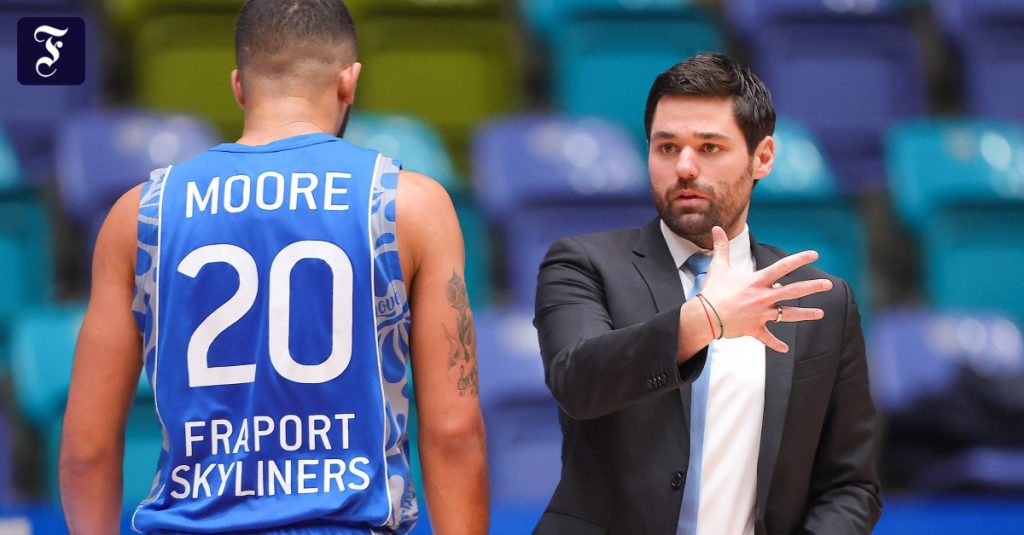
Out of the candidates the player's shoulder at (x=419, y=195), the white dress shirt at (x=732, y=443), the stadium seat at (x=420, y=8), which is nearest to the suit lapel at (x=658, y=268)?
the white dress shirt at (x=732, y=443)

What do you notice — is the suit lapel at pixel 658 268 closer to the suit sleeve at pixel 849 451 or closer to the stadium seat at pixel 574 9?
the suit sleeve at pixel 849 451

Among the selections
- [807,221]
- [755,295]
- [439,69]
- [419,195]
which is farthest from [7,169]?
[755,295]

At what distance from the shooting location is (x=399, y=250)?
2.25m

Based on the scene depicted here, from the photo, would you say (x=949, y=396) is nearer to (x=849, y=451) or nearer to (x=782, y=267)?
(x=849, y=451)

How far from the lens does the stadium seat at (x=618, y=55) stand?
5.96 meters

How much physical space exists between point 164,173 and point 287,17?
33 cm

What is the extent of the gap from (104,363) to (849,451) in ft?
4.04

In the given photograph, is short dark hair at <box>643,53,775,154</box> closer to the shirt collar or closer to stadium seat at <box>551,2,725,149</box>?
the shirt collar

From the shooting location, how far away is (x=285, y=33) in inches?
93.0

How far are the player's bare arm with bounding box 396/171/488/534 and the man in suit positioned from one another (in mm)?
145

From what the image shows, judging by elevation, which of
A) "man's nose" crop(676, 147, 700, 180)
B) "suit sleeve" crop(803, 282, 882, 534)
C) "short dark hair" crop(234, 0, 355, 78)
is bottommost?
"suit sleeve" crop(803, 282, 882, 534)

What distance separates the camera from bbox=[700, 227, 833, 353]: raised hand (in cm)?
209

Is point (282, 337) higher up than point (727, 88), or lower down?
lower down

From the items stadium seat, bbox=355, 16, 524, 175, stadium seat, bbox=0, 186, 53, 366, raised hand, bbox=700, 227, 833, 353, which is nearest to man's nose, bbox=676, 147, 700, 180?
raised hand, bbox=700, 227, 833, 353
